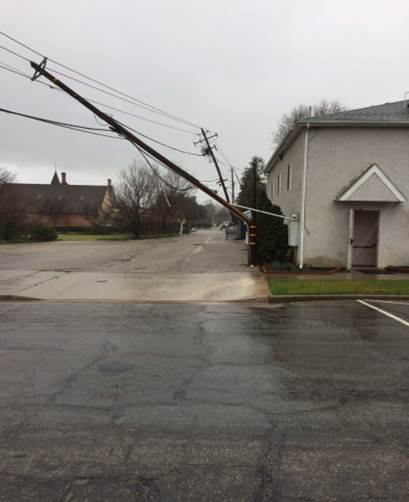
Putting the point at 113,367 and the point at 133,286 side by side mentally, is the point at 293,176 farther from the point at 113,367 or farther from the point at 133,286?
the point at 113,367

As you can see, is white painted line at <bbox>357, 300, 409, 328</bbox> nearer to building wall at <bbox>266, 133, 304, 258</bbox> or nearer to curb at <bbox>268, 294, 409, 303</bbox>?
curb at <bbox>268, 294, 409, 303</bbox>

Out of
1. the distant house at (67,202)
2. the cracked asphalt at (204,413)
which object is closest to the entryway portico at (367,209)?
the cracked asphalt at (204,413)

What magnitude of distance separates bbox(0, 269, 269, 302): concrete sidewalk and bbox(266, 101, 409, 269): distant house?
3.14 metres

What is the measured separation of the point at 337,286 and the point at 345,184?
509 centimetres

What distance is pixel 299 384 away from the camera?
4.68m

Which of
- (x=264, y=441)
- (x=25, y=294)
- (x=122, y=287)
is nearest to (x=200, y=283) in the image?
(x=122, y=287)

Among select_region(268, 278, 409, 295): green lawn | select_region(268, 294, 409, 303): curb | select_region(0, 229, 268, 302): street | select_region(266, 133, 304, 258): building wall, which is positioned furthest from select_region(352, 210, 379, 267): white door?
select_region(268, 294, 409, 303): curb

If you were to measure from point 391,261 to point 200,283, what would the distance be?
731 cm

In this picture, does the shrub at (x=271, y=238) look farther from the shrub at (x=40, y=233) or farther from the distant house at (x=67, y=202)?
the distant house at (x=67, y=202)

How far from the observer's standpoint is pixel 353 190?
14.2 m

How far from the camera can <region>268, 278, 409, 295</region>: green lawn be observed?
34.0 feet

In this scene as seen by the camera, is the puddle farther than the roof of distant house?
No

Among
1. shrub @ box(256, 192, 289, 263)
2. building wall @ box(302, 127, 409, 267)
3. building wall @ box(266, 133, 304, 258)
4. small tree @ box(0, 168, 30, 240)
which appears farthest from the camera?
small tree @ box(0, 168, 30, 240)

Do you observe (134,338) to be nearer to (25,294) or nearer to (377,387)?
(377,387)
